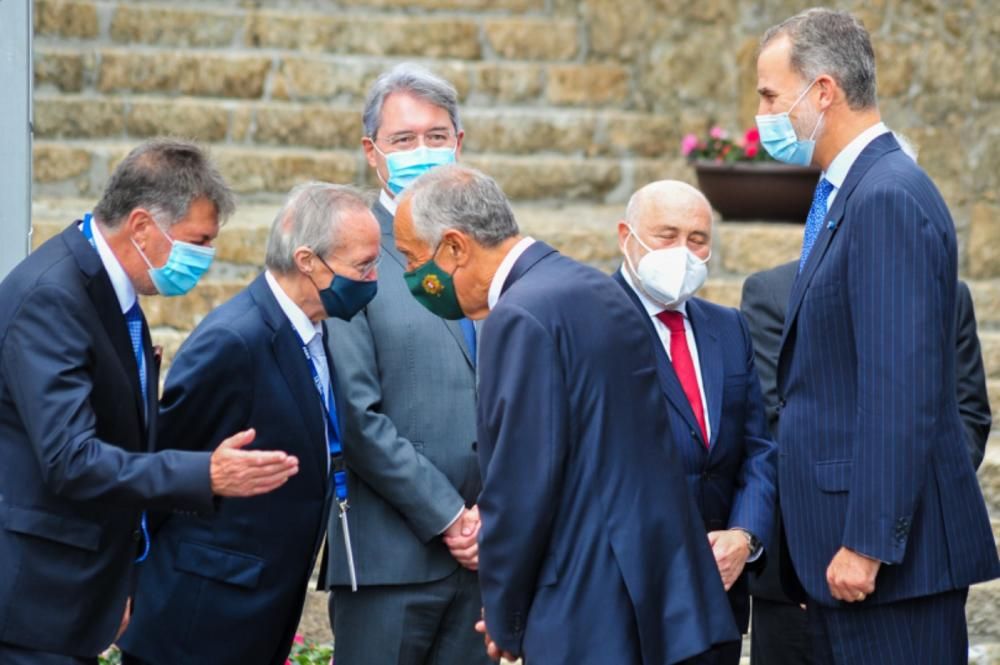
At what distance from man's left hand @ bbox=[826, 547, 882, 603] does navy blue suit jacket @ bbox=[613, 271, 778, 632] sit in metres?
0.44

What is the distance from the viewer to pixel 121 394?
3516 mm

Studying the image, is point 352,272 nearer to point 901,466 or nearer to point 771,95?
point 771,95

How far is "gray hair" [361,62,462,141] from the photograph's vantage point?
4.53m

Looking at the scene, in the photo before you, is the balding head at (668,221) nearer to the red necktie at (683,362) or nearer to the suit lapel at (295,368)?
the red necktie at (683,362)

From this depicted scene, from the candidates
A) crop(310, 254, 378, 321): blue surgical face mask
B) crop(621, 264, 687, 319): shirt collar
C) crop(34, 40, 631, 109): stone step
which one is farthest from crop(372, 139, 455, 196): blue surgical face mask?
crop(34, 40, 631, 109): stone step

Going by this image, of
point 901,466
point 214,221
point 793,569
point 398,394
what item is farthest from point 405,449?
point 901,466

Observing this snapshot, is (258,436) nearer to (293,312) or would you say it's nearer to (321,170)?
(293,312)

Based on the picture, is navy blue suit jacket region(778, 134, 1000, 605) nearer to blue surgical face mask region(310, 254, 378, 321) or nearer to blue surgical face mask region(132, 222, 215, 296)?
blue surgical face mask region(310, 254, 378, 321)

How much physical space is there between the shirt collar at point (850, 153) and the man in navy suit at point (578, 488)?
0.77 metres

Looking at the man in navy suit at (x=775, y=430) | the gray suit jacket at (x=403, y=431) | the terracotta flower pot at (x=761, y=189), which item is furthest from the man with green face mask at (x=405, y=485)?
the terracotta flower pot at (x=761, y=189)

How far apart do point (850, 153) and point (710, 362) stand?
27.4 inches

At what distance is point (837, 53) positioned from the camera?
369 cm

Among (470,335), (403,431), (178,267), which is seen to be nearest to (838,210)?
(470,335)

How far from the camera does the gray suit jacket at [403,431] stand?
4.05 metres
